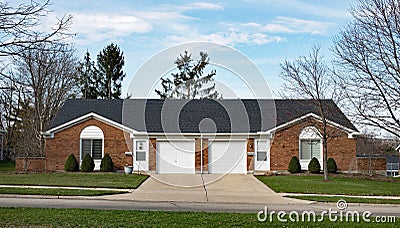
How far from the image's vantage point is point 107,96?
5703 cm

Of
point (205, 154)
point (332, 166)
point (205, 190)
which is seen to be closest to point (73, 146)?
point (205, 154)

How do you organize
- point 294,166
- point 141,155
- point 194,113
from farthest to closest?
point 194,113, point 141,155, point 294,166

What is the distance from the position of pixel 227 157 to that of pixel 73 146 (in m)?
9.42

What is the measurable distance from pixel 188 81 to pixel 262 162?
1889cm

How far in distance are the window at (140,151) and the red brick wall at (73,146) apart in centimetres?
43

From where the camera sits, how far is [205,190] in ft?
71.6

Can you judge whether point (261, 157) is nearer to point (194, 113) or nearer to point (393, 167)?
point (194, 113)

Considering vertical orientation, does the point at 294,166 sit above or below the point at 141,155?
below

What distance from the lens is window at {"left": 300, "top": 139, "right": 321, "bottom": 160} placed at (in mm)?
31562

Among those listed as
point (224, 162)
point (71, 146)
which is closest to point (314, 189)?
point (224, 162)

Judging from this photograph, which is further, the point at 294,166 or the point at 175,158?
the point at 175,158

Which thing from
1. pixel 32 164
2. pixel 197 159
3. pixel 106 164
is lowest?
pixel 32 164

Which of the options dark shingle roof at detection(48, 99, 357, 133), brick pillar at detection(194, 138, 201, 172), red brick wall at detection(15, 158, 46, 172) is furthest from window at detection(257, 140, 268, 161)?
red brick wall at detection(15, 158, 46, 172)

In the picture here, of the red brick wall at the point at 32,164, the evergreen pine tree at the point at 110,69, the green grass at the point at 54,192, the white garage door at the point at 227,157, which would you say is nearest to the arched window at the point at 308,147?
the white garage door at the point at 227,157
